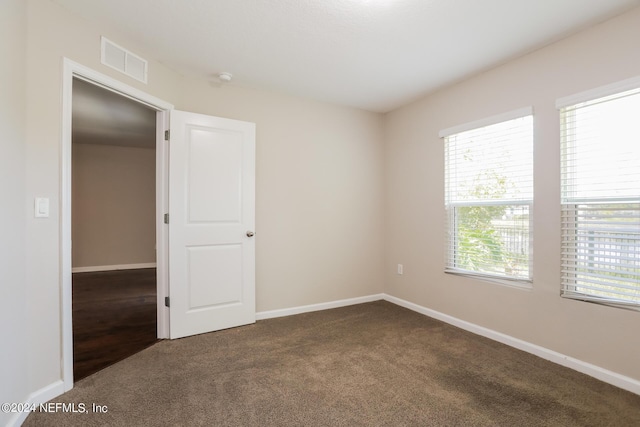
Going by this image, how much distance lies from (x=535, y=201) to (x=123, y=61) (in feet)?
11.6

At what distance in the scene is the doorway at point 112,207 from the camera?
413 centimetres

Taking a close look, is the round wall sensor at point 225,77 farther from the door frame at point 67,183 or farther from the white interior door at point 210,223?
the door frame at point 67,183

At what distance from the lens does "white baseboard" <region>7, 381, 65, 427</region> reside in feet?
5.46

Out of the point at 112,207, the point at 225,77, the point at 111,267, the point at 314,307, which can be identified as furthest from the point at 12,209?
the point at 111,267

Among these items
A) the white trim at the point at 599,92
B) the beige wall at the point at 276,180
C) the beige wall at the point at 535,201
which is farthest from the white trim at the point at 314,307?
the white trim at the point at 599,92

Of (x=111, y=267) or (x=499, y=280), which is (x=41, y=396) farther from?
(x=111, y=267)

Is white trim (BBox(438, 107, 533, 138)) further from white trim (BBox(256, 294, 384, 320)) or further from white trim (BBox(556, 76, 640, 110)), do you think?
white trim (BBox(256, 294, 384, 320))

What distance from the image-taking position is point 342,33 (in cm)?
233

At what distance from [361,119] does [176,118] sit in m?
2.28

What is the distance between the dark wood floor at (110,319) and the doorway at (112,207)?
2cm

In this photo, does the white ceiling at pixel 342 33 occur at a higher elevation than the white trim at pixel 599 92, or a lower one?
higher

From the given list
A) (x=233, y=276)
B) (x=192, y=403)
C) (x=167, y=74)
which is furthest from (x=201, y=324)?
(x=167, y=74)

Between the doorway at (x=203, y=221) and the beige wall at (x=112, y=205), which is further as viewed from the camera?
the beige wall at (x=112, y=205)

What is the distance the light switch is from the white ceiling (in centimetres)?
130
